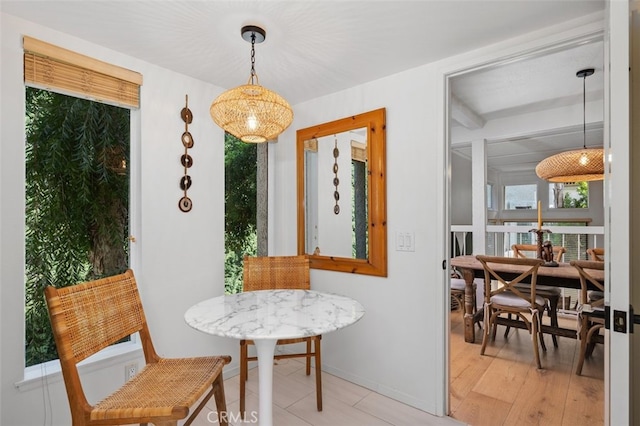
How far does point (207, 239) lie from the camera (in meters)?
2.50

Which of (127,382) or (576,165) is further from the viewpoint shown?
(576,165)

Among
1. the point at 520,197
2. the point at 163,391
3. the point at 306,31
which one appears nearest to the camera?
the point at 163,391

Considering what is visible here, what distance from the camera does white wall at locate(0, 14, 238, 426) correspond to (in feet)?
5.33

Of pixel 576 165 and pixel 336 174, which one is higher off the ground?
pixel 576 165

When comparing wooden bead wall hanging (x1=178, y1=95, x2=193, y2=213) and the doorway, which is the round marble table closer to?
wooden bead wall hanging (x1=178, y1=95, x2=193, y2=213)

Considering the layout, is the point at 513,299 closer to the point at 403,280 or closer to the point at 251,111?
the point at 403,280

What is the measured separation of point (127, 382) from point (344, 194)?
5.93ft

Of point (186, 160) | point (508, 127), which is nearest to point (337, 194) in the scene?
point (186, 160)

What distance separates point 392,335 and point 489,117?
116 inches

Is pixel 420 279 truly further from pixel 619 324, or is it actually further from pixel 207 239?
pixel 207 239

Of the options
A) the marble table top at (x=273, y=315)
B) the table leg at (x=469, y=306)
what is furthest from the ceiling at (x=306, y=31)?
the table leg at (x=469, y=306)

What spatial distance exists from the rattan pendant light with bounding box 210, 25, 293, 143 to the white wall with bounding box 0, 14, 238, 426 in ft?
2.51

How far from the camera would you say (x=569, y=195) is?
270 inches

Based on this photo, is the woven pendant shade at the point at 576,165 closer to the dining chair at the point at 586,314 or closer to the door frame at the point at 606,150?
the dining chair at the point at 586,314
